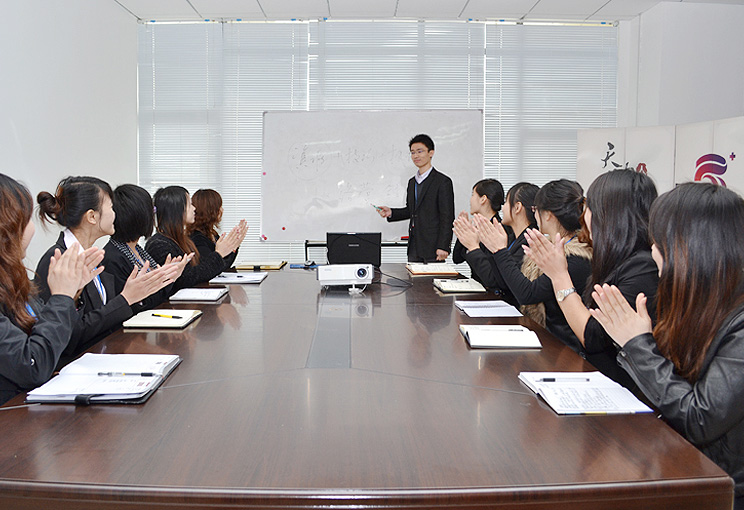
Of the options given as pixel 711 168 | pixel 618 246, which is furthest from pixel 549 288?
pixel 711 168

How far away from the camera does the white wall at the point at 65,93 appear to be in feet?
12.2

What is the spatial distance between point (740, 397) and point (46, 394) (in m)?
1.53

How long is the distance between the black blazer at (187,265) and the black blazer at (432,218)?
6.69ft

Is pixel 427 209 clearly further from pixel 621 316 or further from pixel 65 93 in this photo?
pixel 621 316

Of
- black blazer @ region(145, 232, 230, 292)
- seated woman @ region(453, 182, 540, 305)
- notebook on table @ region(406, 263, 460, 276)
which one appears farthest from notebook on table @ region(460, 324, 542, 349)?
black blazer @ region(145, 232, 230, 292)

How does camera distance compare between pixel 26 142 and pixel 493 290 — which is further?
pixel 26 142

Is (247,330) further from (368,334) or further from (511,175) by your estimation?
(511,175)

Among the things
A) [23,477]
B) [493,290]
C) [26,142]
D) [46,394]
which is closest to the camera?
[23,477]

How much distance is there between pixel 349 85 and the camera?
220 inches

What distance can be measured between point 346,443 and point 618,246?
1200 millimetres

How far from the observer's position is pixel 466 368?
5.29 feet

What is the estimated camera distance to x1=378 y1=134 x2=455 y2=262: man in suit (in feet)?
15.6

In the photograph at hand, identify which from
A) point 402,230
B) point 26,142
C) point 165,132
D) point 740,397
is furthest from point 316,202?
point 740,397

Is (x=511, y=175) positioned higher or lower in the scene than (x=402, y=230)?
higher
